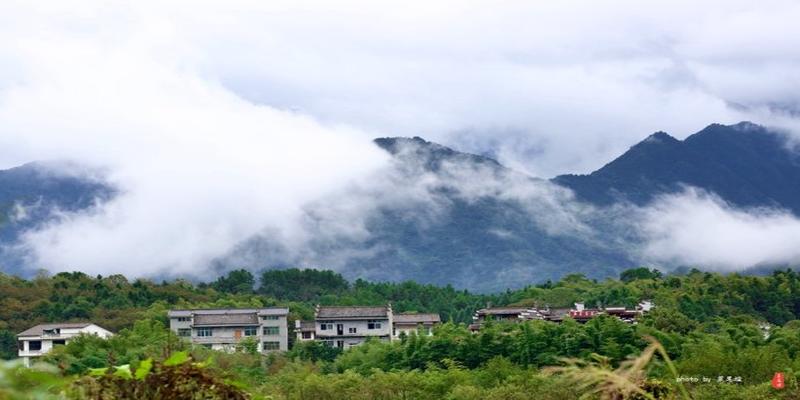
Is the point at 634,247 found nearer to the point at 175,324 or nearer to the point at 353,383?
the point at 175,324

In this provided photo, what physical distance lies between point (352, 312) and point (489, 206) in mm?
96956

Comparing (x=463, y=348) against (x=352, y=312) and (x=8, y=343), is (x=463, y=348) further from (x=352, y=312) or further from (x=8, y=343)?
(x=8, y=343)

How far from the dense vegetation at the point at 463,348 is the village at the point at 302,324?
1239 mm

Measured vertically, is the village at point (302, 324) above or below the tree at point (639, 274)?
below

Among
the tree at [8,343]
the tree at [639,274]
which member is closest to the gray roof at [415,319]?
the tree at [8,343]

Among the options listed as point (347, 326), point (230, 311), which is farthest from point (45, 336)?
point (347, 326)

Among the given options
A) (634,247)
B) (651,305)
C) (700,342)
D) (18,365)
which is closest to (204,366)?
(18,365)

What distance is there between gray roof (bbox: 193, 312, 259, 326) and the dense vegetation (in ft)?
4.17

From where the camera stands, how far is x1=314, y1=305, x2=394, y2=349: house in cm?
4219

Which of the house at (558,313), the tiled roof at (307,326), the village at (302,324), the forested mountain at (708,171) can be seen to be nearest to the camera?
the house at (558,313)

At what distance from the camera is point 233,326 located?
4091 centimetres

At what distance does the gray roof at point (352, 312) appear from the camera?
139ft

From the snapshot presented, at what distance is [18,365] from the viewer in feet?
7.12

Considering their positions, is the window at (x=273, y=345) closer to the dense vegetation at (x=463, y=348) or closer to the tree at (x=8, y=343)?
the dense vegetation at (x=463, y=348)
